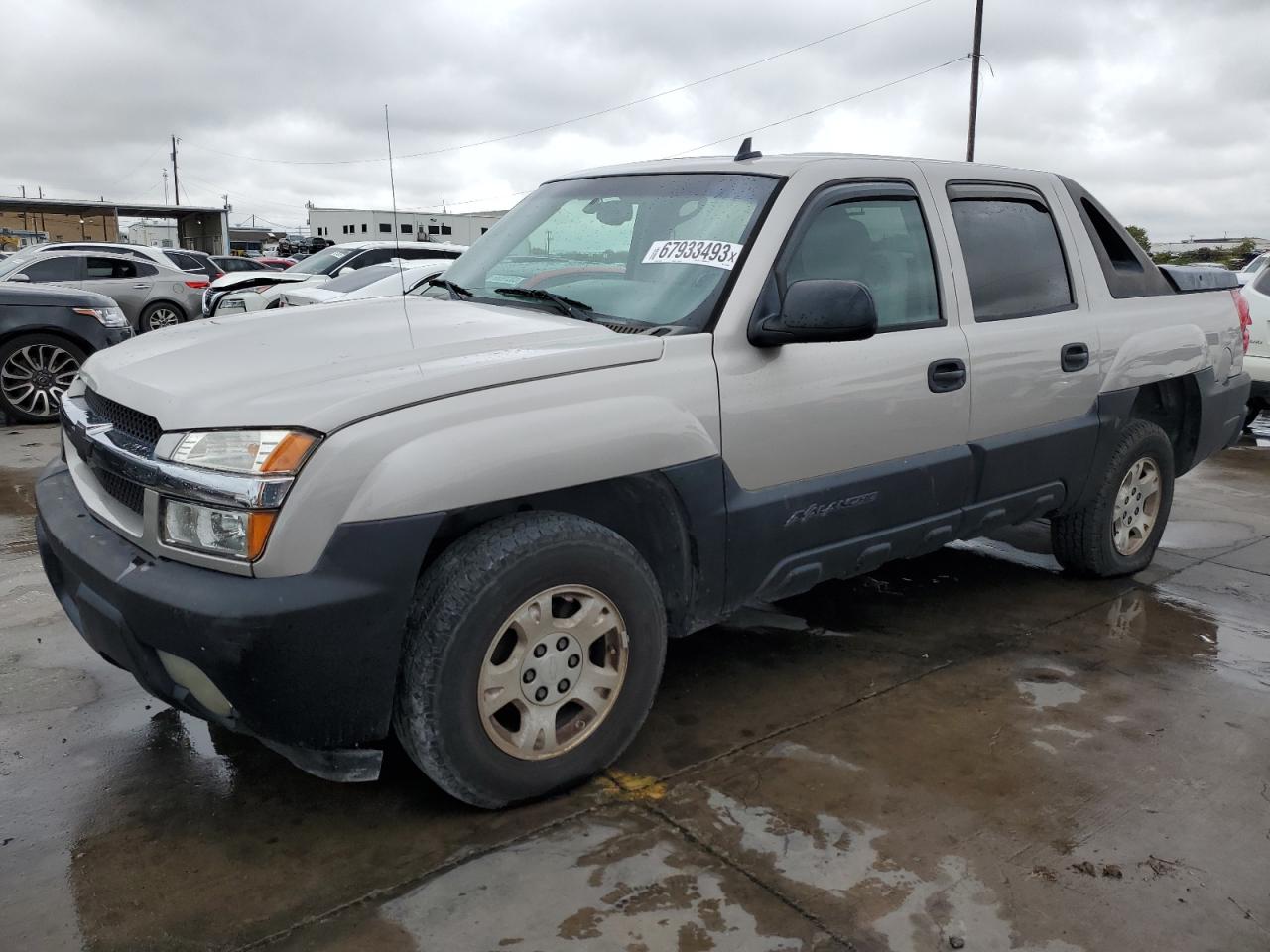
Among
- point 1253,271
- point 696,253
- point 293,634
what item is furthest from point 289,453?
point 1253,271

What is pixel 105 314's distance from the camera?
9.09m

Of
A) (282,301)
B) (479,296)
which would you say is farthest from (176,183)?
(479,296)

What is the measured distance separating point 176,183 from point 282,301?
247 feet

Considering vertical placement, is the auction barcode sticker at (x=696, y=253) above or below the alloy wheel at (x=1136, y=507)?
above

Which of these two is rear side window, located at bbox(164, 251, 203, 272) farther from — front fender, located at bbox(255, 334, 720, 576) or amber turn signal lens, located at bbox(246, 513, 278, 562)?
amber turn signal lens, located at bbox(246, 513, 278, 562)

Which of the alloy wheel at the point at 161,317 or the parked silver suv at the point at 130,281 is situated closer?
the parked silver suv at the point at 130,281

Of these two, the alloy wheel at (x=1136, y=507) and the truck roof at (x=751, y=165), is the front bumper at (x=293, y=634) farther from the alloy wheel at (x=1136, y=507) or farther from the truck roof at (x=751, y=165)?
the alloy wheel at (x=1136, y=507)

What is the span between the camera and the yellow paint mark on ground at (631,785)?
9.54 feet

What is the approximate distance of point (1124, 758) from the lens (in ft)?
10.4

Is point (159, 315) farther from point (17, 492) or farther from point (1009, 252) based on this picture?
point (1009, 252)

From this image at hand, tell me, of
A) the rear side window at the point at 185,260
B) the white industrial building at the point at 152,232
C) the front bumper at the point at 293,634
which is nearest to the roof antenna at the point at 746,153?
the front bumper at the point at 293,634

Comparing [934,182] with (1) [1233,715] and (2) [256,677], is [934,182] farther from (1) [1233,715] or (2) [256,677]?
(2) [256,677]

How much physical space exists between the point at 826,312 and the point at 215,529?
1.71 m

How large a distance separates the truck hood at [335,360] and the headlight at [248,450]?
3 cm
